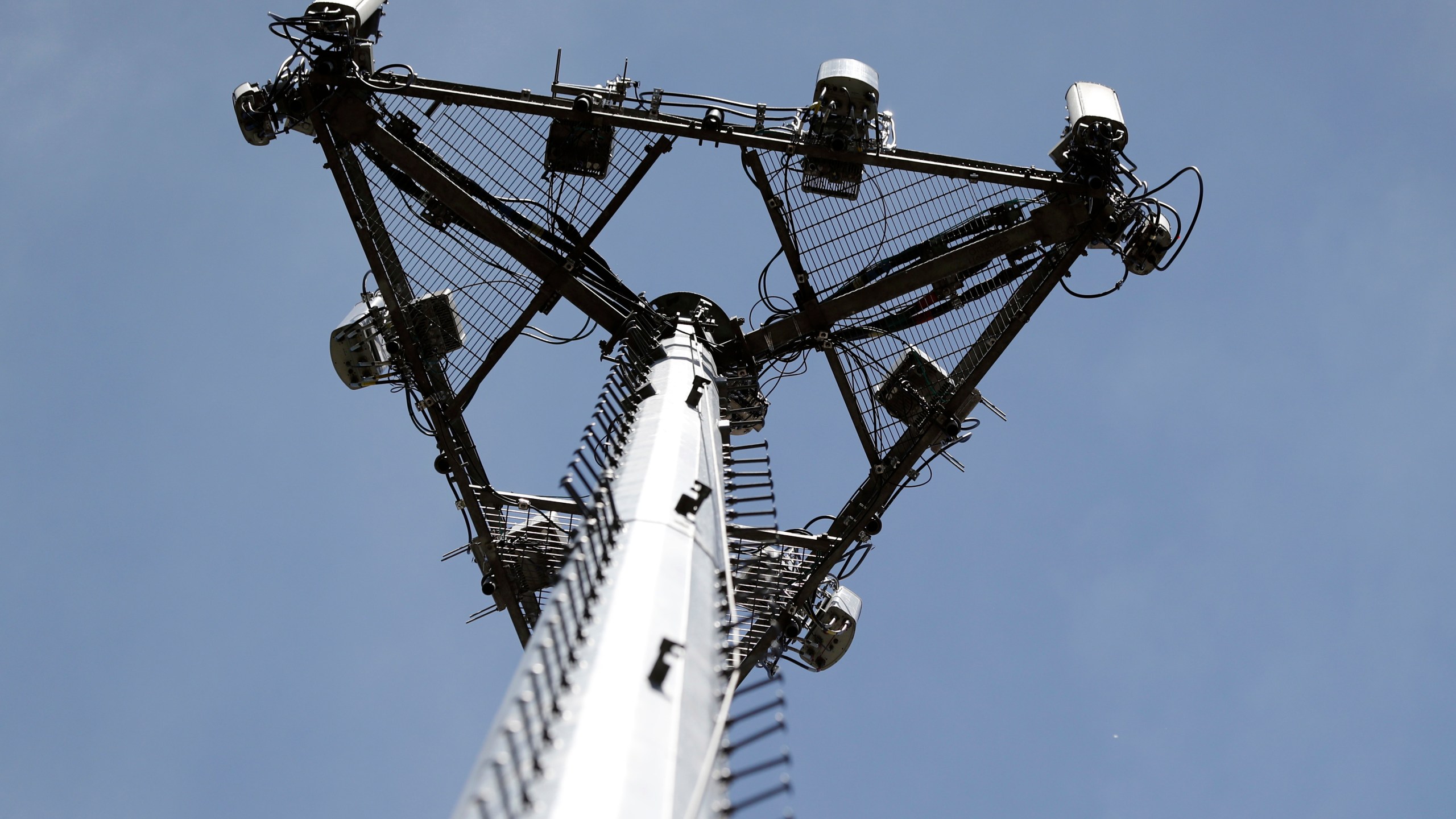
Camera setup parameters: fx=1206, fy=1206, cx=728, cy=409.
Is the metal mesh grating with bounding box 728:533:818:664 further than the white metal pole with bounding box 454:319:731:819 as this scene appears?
Yes

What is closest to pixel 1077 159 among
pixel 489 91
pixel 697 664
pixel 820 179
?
pixel 820 179

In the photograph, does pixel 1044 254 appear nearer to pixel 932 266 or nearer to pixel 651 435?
pixel 932 266

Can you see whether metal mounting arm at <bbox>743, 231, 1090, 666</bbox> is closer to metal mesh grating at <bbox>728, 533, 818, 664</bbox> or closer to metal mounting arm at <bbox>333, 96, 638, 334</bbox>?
metal mesh grating at <bbox>728, 533, 818, 664</bbox>

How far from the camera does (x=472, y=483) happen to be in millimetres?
19625

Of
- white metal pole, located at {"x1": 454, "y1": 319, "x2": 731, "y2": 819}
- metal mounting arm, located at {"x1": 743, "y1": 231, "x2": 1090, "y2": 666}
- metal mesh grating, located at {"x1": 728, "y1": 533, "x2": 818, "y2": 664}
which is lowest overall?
white metal pole, located at {"x1": 454, "y1": 319, "x2": 731, "y2": 819}

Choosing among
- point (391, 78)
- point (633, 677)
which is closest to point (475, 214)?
point (391, 78)

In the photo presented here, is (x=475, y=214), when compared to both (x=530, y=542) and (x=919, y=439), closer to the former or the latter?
(x=530, y=542)

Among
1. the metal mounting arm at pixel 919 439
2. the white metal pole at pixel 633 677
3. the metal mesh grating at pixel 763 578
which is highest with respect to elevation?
the metal mounting arm at pixel 919 439

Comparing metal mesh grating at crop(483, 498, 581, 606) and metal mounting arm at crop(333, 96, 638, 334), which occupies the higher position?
metal mounting arm at crop(333, 96, 638, 334)

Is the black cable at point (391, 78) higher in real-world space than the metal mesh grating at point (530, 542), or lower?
higher

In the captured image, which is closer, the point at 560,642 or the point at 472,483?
the point at 560,642

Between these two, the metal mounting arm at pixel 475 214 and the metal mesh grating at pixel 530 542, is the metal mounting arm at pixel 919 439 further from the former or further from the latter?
the metal mounting arm at pixel 475 214

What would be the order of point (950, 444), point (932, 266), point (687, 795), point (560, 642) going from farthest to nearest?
point (950, 444) → point (932, 266) → point (560, 642) → point (687, 795)

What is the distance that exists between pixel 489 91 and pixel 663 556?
10307mm
